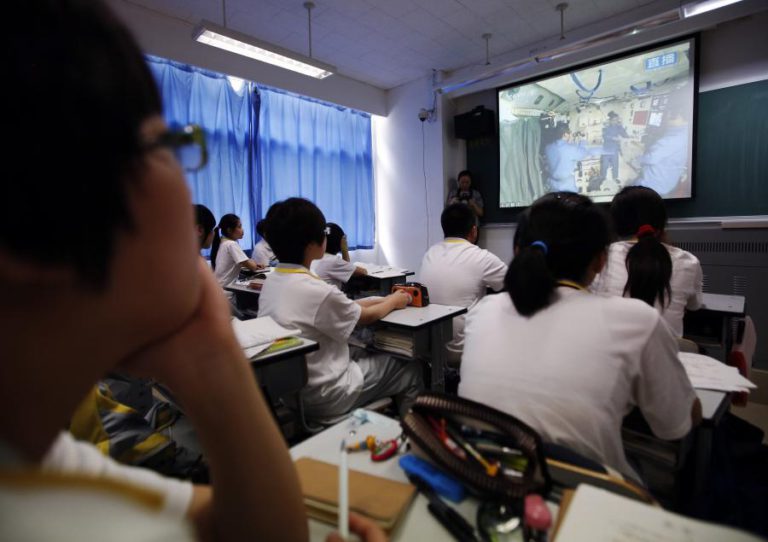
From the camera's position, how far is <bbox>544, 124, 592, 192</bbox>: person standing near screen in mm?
4570

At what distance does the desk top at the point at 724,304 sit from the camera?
2.04m

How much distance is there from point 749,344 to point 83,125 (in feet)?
9.80

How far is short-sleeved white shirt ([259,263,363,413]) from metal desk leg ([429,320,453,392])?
452 millimetres

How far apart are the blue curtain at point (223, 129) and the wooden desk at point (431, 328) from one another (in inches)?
125

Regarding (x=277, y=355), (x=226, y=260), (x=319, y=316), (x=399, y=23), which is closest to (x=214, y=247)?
(x=226, y=260)

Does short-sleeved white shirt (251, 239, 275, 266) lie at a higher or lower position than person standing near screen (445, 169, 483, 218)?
lower

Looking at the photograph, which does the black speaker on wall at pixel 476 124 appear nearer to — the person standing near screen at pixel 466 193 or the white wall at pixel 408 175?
the white wall at pixel 408 175

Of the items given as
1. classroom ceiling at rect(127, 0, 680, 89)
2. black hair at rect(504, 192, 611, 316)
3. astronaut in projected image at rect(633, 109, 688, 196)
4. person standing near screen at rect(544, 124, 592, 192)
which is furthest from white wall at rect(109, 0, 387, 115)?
astronaut in projected image at rect(633, 109, 688, 196)

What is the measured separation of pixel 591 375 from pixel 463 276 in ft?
5.61

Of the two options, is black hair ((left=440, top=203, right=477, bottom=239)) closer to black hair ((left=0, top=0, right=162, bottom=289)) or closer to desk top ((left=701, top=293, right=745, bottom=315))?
desk top ((left=701, top=293, right=745, bottom=315))

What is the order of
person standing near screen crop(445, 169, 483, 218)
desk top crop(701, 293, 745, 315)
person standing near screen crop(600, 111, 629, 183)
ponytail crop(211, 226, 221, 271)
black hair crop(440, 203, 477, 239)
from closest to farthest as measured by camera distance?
desk top crop(701, 293, 745, 315)
black hair crop(440, 203, 477, 239)
ponytail crop(211, 226, 221, 271)
person standing near screen crop(600, 111, 629, 183)
person standing near screen crop(445, 169, 483, 218)

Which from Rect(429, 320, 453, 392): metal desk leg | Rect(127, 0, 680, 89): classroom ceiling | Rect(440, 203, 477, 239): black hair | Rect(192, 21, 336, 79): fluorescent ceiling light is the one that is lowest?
Rect(429, 320, 453, 392): metal desk leg

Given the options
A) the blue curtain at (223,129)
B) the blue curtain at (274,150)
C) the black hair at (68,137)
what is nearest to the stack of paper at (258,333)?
the black hair at (68,137)

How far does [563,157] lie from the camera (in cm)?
468
